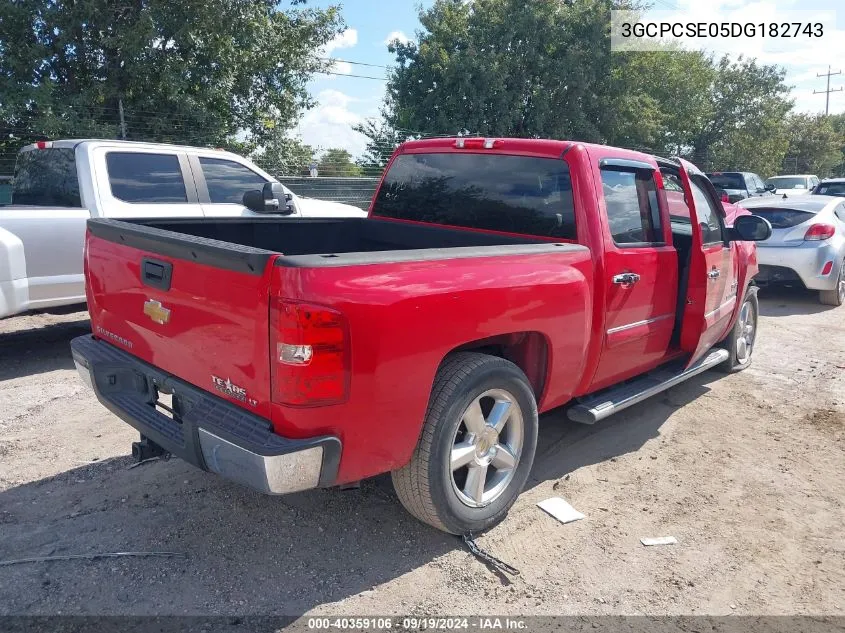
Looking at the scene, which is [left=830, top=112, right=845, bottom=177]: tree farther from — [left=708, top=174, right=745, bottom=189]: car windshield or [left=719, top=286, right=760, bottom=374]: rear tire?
[left=719, top=286, right=760, bottom=374]: rear tire

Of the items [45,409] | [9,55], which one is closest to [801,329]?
[45,409]

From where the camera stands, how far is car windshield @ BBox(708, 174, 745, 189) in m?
21.0

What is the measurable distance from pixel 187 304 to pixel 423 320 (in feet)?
3.30

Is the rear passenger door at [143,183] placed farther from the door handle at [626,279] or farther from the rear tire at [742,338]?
the rear tire at [742,338]

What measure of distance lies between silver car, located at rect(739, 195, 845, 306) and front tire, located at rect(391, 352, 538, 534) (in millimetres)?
6816

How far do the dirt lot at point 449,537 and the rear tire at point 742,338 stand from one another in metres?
1.03

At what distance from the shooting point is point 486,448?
3.20 meters

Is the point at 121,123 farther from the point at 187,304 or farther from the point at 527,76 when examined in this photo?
the point at 527,76

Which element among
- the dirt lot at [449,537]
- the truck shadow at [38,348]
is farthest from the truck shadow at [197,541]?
the truck shadow at [38,348]

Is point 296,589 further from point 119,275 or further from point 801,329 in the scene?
point 801,329

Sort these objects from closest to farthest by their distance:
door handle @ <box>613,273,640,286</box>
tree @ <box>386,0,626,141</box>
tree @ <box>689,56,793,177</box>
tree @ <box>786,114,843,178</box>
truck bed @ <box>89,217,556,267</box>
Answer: truck bed @ <box>89,217,556,267</box>, door handle @ <box>613,273,640,286</box>, tree @ <box>386,0,626,141</box>, tree @ <box>689,56,793,177</box>, tree @ <box>786,114,843,178</box>

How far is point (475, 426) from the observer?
10.2 feet

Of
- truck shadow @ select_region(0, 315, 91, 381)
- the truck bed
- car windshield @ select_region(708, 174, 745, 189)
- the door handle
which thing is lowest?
truck shadow @ select_region(0, 315, 91, 381)

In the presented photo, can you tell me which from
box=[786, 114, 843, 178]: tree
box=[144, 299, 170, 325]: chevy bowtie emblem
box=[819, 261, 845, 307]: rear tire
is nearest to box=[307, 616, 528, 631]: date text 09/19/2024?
box=[144, 299, 170, 325]: chevy bowtie emblem
